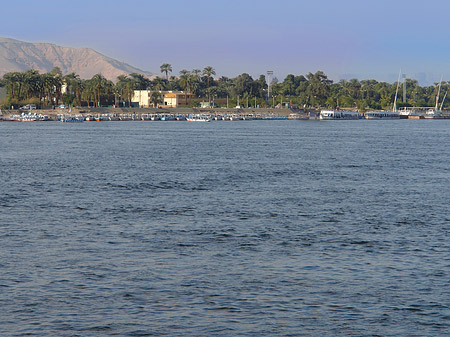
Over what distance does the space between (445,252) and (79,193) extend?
99.8ft

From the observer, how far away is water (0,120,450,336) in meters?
22.7

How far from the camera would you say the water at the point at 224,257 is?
2266 centimetres

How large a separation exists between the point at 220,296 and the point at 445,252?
42.1ft

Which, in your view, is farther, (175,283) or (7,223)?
(7,223)

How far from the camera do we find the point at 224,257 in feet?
100

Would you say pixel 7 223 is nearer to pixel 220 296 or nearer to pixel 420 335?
pixel 220 296

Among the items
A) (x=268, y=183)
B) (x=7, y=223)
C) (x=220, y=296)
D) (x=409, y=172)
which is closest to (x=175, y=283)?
(x=220, y=296)

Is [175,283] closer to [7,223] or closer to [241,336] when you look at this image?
[241,336]

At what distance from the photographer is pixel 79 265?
1147 inches

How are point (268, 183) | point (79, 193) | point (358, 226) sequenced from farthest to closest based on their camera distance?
1. point (268, 183)
2. point (79, 193)
3. point (358, 226)

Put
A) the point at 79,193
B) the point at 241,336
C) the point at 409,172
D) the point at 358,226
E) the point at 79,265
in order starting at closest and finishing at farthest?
the point at 241,336 → the point at 79,265 → the point at 358,226 → the point at 79,193 → the point at 409,172

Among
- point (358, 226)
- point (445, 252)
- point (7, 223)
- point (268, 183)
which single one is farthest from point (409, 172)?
point (7, 223)

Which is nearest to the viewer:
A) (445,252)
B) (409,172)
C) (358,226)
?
(445,252)

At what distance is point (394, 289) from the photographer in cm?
2595
